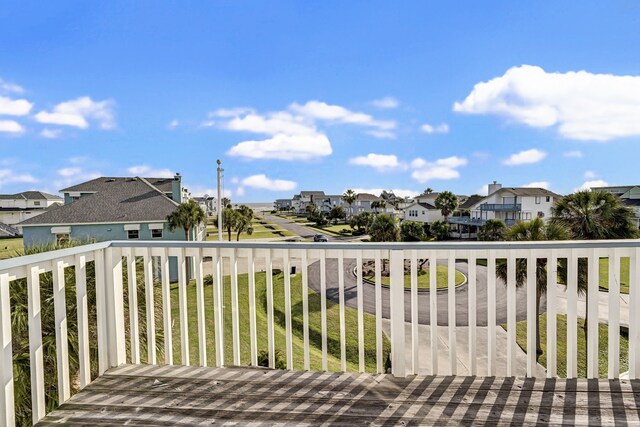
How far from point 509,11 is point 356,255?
24.3 ft

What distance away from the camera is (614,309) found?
211cm

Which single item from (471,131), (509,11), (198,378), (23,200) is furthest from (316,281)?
(23,200)

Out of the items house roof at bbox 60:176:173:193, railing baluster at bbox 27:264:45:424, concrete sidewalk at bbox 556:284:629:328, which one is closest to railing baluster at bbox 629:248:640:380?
railing baluster at bbox 27:264:45:424

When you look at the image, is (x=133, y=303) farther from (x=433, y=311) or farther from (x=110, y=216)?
(x=110, y=216)

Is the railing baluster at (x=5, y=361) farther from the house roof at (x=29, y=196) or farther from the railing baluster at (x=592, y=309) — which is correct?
the house roof at (x=29, y=196)

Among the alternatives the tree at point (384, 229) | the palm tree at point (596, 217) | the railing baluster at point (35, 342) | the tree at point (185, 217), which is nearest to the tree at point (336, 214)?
the tree at point (384, 229)

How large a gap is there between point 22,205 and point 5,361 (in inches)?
2821

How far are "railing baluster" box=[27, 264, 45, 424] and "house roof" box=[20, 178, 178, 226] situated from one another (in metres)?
18.7

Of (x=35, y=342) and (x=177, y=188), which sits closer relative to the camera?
(x=35, y=342)

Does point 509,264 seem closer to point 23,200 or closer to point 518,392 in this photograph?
point 518,392

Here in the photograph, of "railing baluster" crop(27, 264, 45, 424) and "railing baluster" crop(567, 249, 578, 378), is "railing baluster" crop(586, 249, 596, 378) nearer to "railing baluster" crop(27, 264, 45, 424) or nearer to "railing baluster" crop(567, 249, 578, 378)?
"railing baluster" crop(567, 249, 578, 378)

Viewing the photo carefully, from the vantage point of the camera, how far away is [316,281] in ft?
58.5

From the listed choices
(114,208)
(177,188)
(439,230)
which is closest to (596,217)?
(177,188)

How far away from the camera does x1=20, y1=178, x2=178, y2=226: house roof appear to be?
18.2 m
